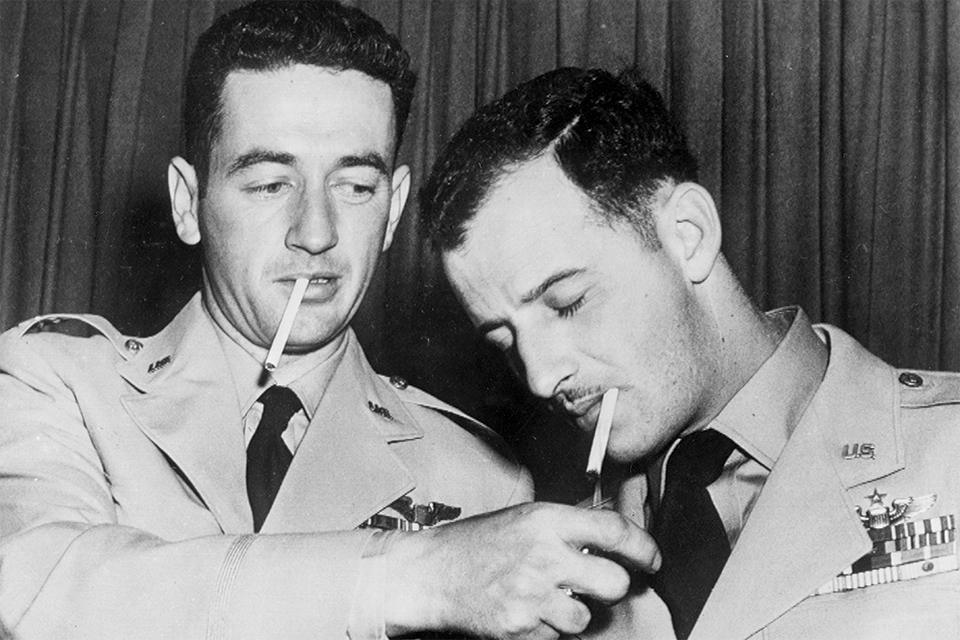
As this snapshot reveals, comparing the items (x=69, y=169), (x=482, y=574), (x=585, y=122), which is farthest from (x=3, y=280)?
(x=482, y=574)

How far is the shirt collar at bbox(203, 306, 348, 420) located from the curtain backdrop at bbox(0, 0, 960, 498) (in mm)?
503

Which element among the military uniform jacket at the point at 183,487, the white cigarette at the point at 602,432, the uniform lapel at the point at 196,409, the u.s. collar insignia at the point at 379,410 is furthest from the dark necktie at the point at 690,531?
the uniform lapel at the point at 196,409

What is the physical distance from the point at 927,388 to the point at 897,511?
0.21 metres

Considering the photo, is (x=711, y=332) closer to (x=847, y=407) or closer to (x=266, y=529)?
(x=847, y=407)

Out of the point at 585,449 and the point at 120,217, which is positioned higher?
the point at 120,217

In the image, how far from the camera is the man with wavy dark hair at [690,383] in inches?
54.9

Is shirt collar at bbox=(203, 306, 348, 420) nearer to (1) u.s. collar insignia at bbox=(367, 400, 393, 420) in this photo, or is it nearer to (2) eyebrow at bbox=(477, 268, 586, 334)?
(1) u.s. collar insignia at bbox=(367, 400, 393, 420)

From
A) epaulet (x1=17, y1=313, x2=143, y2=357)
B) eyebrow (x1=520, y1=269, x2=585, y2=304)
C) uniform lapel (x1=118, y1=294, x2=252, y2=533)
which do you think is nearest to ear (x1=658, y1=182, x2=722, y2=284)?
eyebrow (x1=520, y1=269, x2=585, y2=304)

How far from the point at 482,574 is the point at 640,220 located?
1.95ft

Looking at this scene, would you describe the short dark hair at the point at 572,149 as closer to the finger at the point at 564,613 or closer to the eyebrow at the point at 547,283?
the eyebrow at the point at 547,283

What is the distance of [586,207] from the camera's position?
1568 millimetres

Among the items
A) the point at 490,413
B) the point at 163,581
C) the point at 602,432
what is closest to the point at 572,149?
the point at 602,432

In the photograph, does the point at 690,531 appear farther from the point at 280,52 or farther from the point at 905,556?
the point at 280,52

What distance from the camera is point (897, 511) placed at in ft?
4.65
